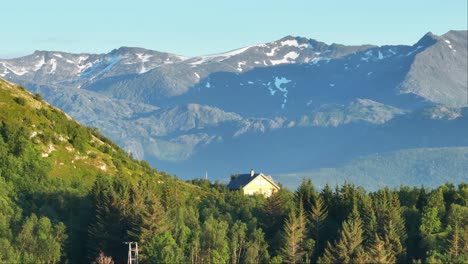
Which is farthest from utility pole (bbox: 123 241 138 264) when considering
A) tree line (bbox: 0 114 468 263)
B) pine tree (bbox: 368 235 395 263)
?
pine tree (bbox: 368 235 395 263)

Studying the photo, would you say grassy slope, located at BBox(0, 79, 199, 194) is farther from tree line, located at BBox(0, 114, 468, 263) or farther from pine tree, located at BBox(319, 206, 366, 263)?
pine tree, located at BBox(319, 206, 366, 263)

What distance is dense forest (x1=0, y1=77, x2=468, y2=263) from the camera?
378ft

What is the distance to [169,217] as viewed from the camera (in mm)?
124062

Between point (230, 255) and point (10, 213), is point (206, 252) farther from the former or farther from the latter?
point (10, 213)

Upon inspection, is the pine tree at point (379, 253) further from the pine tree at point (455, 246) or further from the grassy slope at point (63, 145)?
the grassy slope at point (63, 145)

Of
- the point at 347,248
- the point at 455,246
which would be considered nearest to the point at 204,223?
the point at 347,248

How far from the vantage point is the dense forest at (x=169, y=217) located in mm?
115312

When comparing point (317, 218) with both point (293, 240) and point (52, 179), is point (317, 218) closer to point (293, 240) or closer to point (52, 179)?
point (293, 240)

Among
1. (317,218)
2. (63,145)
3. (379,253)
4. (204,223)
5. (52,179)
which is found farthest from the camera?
(63,145)

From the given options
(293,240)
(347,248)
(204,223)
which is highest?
(204,223)

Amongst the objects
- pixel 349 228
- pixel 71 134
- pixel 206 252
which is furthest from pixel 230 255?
pixel 71 134

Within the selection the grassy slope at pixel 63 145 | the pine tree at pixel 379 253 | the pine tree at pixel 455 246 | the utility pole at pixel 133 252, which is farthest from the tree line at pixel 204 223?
the grassy slope at pixel 63 145

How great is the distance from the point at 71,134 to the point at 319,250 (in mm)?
41306

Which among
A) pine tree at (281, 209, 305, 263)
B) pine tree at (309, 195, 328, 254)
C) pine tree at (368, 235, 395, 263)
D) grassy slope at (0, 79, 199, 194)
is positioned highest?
grassy slope at (0, 79, 199, 194)
